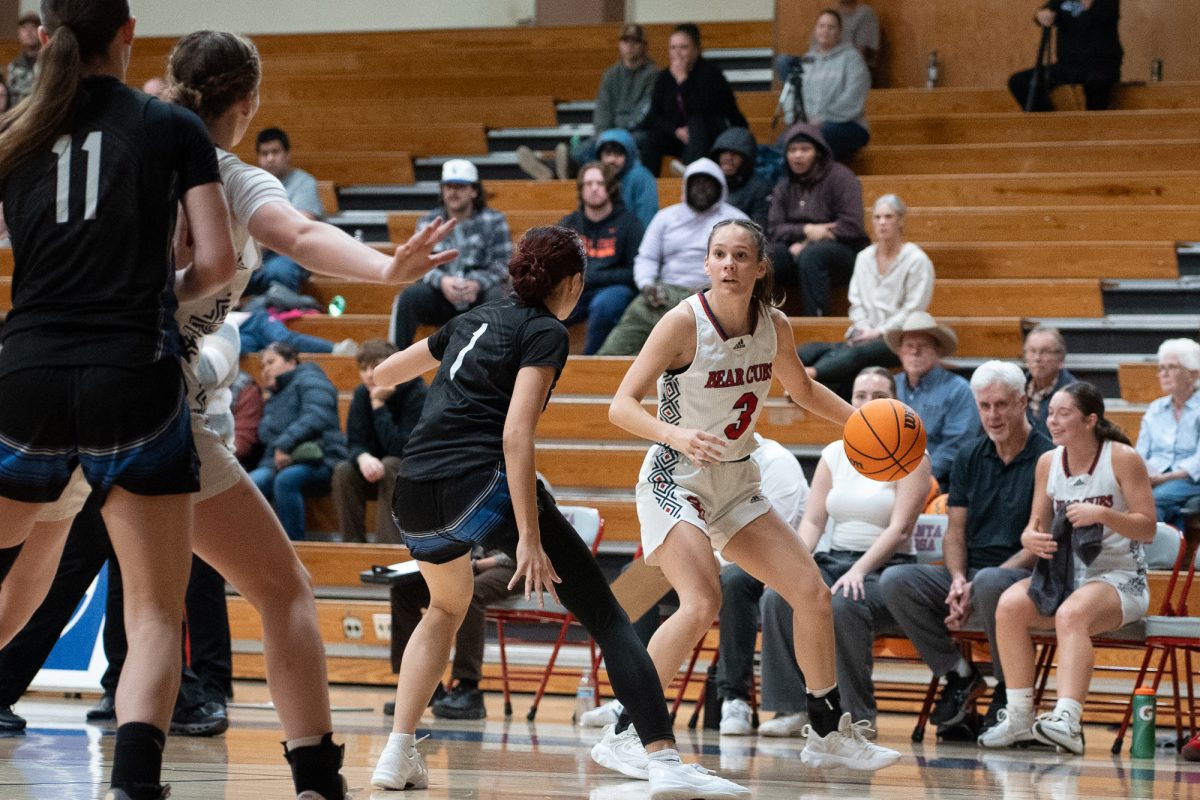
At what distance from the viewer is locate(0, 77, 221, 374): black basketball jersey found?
9.40 ft

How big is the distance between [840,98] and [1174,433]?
4.39 meters

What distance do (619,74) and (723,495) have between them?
7.53 metres

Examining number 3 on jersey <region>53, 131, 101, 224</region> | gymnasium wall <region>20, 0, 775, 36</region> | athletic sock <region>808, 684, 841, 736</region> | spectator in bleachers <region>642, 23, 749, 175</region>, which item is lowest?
athletic sock <region>808, 684, 841, 736</region>

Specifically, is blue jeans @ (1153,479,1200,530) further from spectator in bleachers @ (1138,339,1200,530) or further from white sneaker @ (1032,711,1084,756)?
white sneaker @ (1032,711,1084,756)

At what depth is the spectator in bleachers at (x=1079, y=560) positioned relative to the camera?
634cm

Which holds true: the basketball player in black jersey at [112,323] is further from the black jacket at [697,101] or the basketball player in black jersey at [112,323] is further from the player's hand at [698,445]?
the black jacket at [697,101]

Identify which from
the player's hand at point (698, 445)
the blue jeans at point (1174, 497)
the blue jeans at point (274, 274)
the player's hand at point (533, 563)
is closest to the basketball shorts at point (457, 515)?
the player's hand at point (533, 563)

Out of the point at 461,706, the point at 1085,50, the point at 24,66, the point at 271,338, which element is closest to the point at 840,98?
the point at 1085,50

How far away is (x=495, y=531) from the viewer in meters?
4.27

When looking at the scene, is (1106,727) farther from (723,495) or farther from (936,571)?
(723,495)

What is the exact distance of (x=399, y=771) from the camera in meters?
4.27

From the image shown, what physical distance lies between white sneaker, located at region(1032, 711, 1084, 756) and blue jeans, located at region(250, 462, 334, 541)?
4519 mm

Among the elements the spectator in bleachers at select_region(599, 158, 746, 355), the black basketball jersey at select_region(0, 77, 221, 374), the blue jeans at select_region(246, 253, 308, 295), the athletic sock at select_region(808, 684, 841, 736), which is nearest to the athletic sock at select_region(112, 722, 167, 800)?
the black basketball jersey at select_region(0, 77, 221, 374)

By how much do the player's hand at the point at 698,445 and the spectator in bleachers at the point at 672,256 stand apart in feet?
16.3
